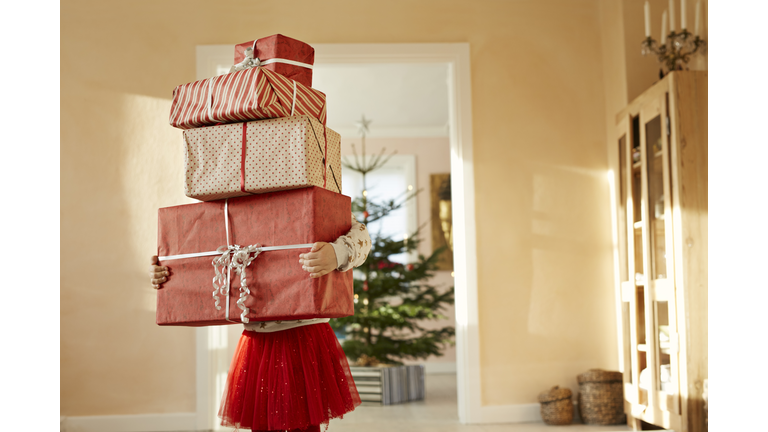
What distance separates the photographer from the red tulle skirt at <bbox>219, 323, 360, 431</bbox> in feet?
5.45

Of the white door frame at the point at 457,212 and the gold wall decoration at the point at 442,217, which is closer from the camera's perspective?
the white door frame at the point at 457,212

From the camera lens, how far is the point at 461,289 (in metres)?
3.42

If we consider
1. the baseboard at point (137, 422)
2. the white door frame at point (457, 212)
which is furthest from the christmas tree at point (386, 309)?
the baseboard at point (137, 422)

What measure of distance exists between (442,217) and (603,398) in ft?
10.4

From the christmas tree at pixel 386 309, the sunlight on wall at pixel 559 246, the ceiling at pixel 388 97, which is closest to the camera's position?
the sunlight on wall at pixel 559 246

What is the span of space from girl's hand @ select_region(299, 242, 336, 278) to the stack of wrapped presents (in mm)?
23

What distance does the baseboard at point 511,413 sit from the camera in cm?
333

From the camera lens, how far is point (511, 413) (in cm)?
335

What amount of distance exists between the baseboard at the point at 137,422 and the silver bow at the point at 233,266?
6.62 ft

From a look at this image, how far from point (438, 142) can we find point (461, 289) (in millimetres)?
3219

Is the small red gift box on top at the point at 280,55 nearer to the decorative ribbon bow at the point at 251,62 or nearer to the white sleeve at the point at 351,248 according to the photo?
the decorative ribbon bow at the point at 251,62

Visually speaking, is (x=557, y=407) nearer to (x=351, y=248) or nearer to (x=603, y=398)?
(x=603, y=398)
